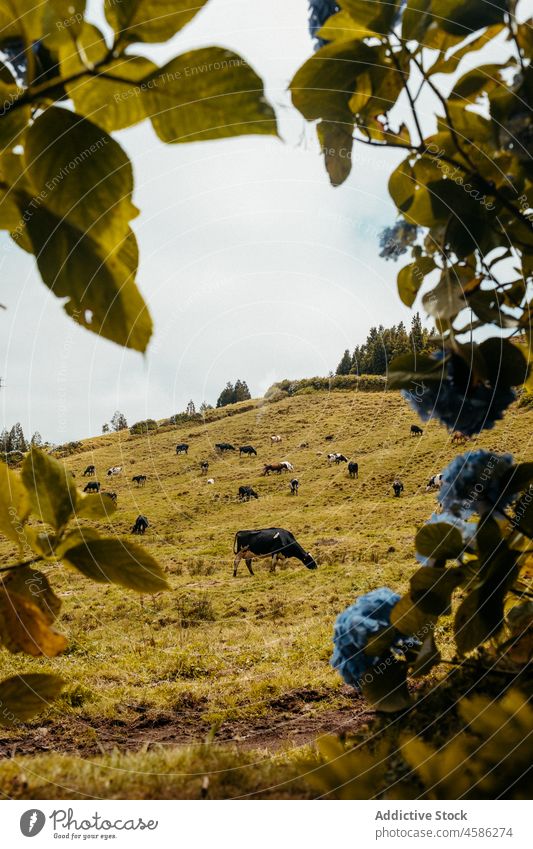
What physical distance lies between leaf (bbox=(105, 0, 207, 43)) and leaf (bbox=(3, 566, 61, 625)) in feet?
0.92

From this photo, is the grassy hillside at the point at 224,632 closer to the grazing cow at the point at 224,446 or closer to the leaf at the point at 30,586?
the leaf at the point at 30,586

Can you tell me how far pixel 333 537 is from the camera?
24.6 ft

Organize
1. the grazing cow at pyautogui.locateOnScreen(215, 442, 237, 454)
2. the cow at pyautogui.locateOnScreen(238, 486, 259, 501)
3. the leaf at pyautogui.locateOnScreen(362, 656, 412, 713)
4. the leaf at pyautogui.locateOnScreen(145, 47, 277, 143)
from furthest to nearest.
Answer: the grazing cow at pyautogui.locateOnScreen(215, 442, 237, 454)
the cow at pyautogui.locateOnScreen(238, 486, 259, 501)
the leaf at pyautogui.locateOnScreen(362, 656, 412, 713)
the leaf at pyautogui.locateOnScreen(145, 47, 277, 143)

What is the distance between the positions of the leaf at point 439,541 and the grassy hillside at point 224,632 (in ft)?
0.08

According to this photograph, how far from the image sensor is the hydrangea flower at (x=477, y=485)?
50 cm

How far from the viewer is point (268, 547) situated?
20.6 feet

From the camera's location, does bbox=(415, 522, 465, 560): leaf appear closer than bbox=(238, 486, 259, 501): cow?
Yes

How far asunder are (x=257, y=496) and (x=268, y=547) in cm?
427

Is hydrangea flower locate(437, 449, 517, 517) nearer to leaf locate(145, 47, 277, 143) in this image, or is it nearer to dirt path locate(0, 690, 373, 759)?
leaf locate(145, 47, 277, 143)

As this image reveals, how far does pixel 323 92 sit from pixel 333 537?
7.37 meters

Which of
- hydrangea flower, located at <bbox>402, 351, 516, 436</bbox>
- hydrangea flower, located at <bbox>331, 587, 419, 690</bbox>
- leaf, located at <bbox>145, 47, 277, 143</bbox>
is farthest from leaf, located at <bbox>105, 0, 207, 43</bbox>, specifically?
hydrangea flower, located at <bbox>331, 587, 419, 690</bbox>

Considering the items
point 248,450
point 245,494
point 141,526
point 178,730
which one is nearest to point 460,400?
point 178,730

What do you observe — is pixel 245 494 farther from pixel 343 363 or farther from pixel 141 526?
pixel 343 363

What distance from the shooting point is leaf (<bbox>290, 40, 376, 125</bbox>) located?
397mm
